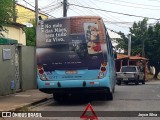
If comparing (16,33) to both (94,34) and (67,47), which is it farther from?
(94,34)

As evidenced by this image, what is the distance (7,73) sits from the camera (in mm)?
20516

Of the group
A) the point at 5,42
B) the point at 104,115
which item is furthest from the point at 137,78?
the point at 104,115

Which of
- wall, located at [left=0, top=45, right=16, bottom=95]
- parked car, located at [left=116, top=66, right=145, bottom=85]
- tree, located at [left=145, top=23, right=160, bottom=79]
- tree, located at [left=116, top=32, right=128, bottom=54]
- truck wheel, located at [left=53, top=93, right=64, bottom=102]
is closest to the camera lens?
truck wheel, located at [left=53, top=93, right=64, bottom=102]

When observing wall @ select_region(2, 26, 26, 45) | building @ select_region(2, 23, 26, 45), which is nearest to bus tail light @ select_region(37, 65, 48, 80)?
wall @ select_region(2, 26, 26, 45)

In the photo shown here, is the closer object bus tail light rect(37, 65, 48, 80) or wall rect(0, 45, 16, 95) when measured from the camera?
bus tail light rect(37, 65, 48, 80)

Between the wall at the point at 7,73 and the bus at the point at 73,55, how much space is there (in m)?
4.16

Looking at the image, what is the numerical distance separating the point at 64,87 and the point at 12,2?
4373mm

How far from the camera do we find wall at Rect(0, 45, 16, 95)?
19844 millimetres

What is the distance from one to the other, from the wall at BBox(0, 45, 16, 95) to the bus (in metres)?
4.16

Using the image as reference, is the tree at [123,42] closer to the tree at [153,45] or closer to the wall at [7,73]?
the tree at [153,45]

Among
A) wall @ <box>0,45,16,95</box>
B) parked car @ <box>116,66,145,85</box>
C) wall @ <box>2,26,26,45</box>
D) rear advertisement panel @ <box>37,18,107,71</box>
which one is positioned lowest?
parked car @ <box>116,66,145,85</box>

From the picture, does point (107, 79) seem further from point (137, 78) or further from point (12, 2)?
point (137, 78)

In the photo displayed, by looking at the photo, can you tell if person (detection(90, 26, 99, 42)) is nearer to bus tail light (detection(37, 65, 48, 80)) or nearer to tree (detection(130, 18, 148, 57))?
bus tail light (detection(37, 65, 48, 80))

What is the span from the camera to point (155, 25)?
68062 millimetres
